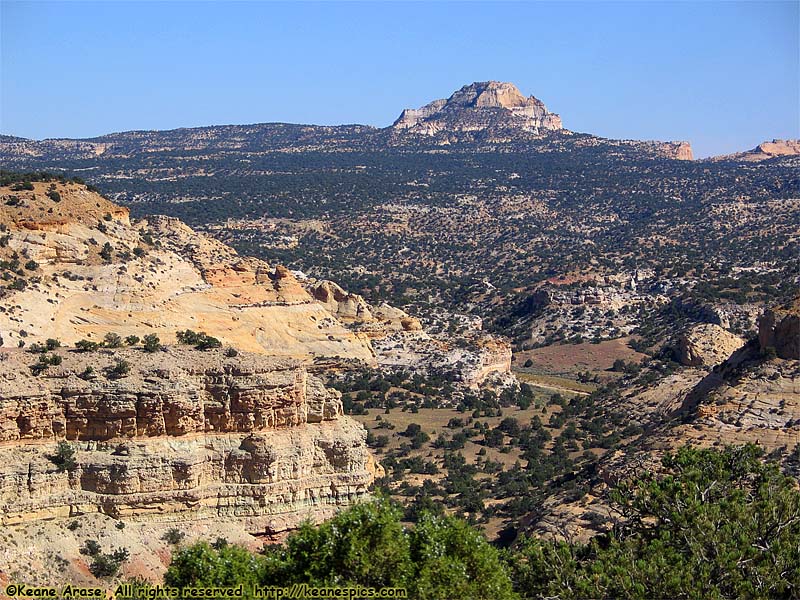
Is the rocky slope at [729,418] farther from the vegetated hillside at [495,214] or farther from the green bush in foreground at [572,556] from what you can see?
the vegetated hillside at [495,214]

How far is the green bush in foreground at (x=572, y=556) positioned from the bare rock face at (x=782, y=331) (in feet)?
51.3

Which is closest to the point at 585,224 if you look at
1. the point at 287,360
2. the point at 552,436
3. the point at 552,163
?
the point at 552,163

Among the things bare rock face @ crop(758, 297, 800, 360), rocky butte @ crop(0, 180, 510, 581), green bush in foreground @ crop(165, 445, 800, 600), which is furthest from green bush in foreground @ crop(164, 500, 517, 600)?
bare rock face @ crop(758, 297, 800, 360)

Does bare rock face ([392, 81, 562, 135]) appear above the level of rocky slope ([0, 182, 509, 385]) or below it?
above

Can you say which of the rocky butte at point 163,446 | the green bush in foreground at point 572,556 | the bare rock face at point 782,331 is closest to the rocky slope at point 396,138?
the bare rock face at point 782,331

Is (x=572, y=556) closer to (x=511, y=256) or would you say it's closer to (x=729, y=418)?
(x=729, y=418)

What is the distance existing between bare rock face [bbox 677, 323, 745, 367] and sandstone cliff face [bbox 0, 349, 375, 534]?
123 feet

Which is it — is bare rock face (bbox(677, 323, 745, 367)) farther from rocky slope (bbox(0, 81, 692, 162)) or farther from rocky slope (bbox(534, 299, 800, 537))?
rocky slope (bbox(0, 81, 692, 162))

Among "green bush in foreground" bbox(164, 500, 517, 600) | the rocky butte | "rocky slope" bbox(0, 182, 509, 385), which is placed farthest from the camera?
"rocky slope" bbox(0, 182, 509, 385)

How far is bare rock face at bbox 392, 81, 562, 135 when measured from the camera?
17262 cm

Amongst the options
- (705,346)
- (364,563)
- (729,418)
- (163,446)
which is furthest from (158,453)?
(705,346)

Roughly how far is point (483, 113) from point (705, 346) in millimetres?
120605

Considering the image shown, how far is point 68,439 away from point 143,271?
78.5ft

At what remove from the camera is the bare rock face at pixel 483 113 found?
17262 cm
